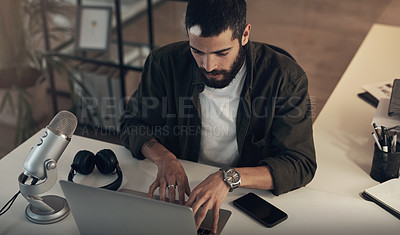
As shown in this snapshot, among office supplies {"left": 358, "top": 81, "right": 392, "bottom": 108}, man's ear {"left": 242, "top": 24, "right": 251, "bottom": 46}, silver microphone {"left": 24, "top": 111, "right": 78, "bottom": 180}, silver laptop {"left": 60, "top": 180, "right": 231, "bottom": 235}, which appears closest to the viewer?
silver laptop {"left": 60, "top": 180, "right": 231, "bottom": 235}

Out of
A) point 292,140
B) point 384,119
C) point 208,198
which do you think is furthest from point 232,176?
point 384,119

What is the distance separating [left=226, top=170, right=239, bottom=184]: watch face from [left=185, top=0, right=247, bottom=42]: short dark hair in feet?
1.52

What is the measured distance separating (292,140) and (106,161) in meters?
0.68

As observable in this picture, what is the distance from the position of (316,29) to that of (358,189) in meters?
3.39

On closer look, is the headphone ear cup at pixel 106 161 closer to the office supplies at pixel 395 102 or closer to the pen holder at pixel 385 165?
the pen holder at pixel 385 165

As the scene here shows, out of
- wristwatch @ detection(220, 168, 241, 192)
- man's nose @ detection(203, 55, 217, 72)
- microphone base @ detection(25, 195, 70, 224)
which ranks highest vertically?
man's nose @ detection(203, 55, 217, 72)

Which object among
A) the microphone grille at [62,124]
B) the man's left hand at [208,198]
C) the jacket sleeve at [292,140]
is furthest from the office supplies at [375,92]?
the microphone grille at [62,124]

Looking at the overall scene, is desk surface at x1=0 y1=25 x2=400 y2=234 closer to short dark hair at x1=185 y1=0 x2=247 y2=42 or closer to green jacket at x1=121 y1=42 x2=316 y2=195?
green jacket at x1=121 y1=42 x2=316 y2=195

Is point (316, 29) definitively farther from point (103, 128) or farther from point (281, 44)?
point (103, 128)

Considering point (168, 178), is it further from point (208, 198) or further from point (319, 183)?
point (319, 183)

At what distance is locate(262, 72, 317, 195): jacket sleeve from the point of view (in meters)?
1.64

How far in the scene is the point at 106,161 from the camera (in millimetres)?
1688

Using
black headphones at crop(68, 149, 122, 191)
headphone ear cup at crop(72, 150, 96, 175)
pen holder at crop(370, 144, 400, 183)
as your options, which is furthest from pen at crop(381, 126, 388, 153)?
headphone ear cup at crop(72, 150, 96, 175)

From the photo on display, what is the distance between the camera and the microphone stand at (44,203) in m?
1.46
